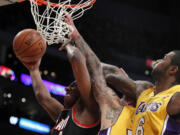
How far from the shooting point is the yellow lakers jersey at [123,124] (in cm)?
256

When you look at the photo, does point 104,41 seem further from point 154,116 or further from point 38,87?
point 154,116

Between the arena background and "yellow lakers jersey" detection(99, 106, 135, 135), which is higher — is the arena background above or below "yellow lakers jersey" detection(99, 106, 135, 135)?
below

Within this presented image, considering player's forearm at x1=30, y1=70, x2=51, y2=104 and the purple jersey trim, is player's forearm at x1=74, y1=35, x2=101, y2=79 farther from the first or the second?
player's forearm at x1=30, y1=70, x2=51, y2=104

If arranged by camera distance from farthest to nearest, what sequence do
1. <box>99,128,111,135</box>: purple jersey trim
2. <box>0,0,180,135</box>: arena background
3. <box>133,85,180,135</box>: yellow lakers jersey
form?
<box>0,0,180,135</box>: arena background → <box>99,128,111,135</box>: purple jersey trim → <box>133,85,180,135</box>: yellow lakers jersey

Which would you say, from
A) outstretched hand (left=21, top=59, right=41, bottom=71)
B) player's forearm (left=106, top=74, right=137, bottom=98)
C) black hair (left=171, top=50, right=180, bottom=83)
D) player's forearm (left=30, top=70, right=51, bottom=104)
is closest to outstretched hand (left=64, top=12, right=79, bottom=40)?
player's forearm (left=106, top=74, right=137, bottom=98)

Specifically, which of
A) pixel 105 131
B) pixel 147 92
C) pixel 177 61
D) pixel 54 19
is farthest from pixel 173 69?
pixel 54 19

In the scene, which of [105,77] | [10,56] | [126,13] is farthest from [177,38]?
[105,77]

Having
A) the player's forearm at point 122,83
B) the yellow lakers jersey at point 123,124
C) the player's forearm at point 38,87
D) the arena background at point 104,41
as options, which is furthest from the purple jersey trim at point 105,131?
the arena background at point 104,41

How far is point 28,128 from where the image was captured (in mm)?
7066

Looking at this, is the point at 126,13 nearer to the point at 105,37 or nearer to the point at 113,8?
the point at 113,8

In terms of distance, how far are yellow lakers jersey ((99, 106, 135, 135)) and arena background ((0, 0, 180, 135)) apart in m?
3.83

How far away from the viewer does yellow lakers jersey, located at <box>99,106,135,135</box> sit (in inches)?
101

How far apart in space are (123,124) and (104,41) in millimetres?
6472

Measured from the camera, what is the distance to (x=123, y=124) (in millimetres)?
2631
